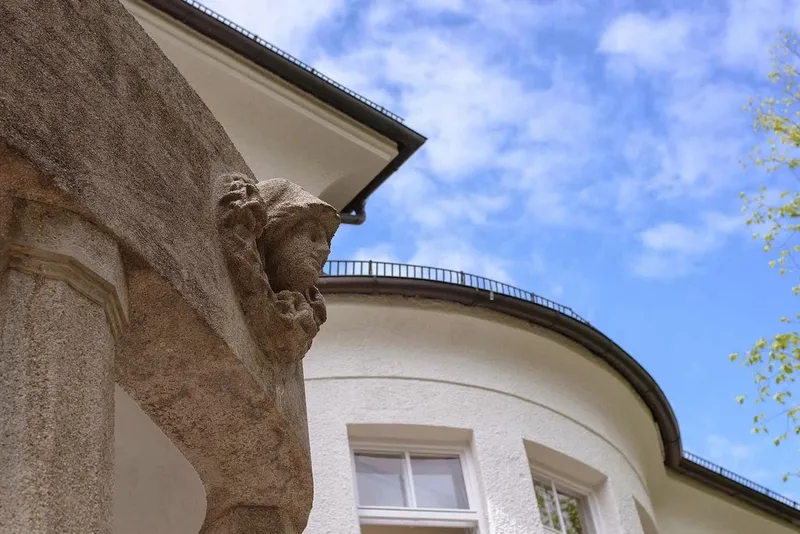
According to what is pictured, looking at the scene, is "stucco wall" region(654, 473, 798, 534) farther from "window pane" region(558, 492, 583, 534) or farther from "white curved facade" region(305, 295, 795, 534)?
"window pane" region(558, 492, 583, 534)

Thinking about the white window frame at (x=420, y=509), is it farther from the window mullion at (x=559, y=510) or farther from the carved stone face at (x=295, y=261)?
the carved stone face at (x=295, y=261)

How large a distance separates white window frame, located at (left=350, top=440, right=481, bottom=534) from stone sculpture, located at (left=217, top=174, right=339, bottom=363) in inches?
188

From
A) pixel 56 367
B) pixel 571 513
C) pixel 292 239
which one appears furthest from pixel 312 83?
pixel 56 367

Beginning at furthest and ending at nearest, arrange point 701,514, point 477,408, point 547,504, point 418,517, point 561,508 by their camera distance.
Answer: point 701,514 < point 561,508 < point 547,504 < point 477,408 < point 418,517

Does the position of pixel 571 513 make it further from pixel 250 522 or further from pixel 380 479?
pixel 250 522

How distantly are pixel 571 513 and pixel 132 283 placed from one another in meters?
7.38

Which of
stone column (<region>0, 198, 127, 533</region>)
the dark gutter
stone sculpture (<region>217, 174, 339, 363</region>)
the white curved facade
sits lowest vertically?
stone column (<region>0, 198, 127, 533</region>)

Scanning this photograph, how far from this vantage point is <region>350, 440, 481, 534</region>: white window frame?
28.1ft

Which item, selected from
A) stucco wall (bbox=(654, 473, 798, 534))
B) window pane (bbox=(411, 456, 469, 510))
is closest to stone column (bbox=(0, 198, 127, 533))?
window pane (bbox=(411, 456, 469, 510))

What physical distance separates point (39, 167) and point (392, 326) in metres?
7.12

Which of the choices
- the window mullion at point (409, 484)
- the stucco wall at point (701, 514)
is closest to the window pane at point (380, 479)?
the window mullion at point (409, 484)

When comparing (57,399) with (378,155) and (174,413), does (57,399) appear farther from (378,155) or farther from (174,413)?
(378,155)

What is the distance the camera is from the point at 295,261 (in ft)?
13.0

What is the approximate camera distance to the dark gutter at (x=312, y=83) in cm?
1000
